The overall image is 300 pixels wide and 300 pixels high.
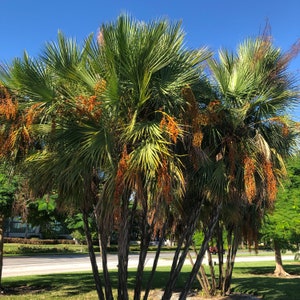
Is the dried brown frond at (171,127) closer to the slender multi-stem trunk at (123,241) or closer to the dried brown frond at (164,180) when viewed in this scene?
the dried brown frond at (164,180)

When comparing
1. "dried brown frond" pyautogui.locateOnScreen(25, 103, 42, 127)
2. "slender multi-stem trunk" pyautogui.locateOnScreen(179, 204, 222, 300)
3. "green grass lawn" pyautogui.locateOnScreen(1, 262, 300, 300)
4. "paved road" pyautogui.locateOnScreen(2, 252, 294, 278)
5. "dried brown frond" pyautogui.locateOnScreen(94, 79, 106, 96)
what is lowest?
"green grass lawn" pyautogui.locateOnScreen(1, 262, 300, 300)

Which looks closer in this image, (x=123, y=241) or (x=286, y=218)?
(x=123, y=241)

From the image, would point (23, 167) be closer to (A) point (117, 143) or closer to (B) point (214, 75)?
(A) point (117, 143)

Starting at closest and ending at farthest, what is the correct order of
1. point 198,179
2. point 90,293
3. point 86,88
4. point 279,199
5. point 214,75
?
point 86,88 < point 198,179 < point 214,75 < point 90,293 < point 279,199

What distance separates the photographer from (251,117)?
23.2ft

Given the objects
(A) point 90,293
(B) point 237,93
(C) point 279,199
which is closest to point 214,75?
(B) point 237,93

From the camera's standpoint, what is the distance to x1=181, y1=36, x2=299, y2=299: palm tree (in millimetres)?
6586

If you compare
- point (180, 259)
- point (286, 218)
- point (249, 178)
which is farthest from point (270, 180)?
point (286, 218)

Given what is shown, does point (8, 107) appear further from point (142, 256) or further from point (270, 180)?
point (270, 180)


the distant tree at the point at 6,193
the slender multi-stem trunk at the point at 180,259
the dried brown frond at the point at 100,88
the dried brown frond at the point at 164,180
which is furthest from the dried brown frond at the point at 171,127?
the distant tree at the point at 6,193

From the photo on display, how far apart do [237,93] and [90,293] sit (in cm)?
872

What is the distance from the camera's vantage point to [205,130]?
22.1 ft

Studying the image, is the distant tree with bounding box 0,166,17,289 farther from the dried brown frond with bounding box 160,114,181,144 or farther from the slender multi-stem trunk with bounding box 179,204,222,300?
the dried brown frond with bounding box 160,114,181,144

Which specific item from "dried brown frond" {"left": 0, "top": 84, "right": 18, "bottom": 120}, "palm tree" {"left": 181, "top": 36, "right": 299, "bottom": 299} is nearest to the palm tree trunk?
"palm tree" {"left": 181, "top": 36, "right": 299, "bottom": 299}
